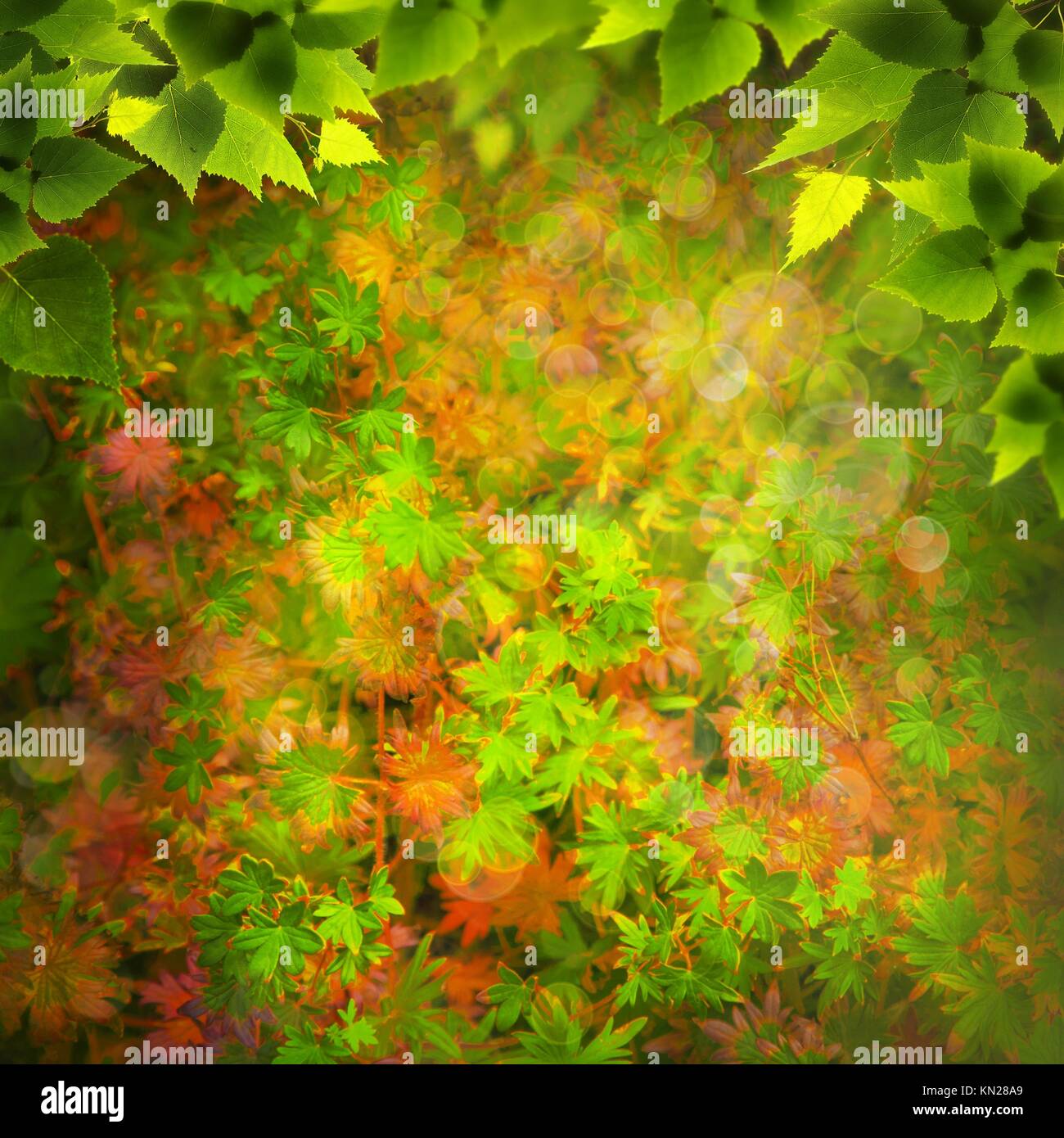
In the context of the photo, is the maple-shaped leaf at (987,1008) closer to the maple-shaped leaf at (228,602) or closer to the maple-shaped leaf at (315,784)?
the maple-shaped leaf at (315,784)

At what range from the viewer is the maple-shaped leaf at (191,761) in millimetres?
1225

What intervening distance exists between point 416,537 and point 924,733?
0.75m

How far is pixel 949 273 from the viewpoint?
40 cm

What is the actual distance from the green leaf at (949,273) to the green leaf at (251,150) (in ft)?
0.98

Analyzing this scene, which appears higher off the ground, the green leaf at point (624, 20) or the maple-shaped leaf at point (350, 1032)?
the green leaf at point (624, 20)

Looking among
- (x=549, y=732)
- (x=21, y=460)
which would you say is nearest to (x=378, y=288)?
(x=21, y=460)

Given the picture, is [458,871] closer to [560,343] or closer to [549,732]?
[549,732]

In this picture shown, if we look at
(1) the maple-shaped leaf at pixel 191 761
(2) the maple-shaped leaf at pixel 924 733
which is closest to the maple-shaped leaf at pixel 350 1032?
(1) the maple-shaped leaf at pixel 191 761

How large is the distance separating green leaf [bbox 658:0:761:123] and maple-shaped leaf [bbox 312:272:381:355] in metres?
0.82

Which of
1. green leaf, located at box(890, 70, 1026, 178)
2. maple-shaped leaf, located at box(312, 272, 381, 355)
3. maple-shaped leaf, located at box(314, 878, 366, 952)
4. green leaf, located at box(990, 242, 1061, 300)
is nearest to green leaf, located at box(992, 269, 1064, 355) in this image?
green leaf, located at box(990, 242, 1061, 300)

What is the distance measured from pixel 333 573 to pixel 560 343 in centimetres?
45

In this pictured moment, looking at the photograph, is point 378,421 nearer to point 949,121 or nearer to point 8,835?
point 8,835

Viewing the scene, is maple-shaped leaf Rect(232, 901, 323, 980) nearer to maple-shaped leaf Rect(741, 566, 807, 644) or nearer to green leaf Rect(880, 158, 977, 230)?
maple-shaped leaf Rect(741, 566, 807, 644)

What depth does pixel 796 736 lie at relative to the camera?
4.08 feet
